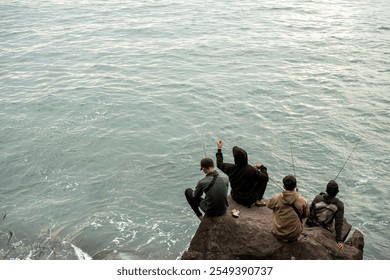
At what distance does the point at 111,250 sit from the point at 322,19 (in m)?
33.0

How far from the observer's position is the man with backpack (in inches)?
314

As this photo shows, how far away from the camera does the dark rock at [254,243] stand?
7854 millimetres

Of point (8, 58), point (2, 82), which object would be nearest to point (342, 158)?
point (2, 82)

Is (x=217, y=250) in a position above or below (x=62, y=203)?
above

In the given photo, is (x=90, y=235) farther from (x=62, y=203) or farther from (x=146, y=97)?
(x=146, y=97)

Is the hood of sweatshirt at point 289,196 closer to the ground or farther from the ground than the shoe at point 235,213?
farther from the ground

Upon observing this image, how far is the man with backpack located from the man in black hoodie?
1155mm

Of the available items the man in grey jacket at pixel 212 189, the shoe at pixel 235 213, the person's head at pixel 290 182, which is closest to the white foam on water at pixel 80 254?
the man in grey jacket at pixel 212 189

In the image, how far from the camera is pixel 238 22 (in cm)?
3703

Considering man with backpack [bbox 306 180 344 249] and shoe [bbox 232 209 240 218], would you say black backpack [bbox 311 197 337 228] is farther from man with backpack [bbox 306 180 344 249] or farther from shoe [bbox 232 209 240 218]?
shoe [bbox 232 209 240 218]

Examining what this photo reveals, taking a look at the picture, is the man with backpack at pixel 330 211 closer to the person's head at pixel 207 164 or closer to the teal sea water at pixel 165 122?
the person's head at pixel 207 164

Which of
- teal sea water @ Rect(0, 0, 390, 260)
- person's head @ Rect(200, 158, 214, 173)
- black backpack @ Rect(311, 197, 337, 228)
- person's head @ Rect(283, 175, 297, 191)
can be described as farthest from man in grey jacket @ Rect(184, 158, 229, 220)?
teal sea water @ Rect(0, 0, 390, 260)

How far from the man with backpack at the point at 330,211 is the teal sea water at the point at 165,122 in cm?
408

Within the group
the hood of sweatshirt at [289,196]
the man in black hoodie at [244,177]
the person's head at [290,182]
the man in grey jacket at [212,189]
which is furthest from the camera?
the man in black hoodie at [244,177]
